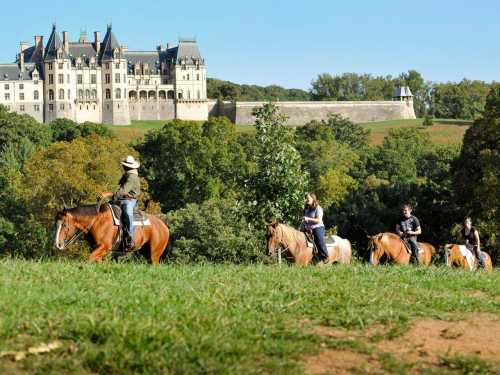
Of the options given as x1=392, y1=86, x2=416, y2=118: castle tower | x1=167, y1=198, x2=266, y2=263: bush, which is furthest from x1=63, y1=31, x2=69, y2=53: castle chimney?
x1=167, y1=198, x2=266, y2=263: bush

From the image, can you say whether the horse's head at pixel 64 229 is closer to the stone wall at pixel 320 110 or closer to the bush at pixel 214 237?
the bush at pixel 214 237

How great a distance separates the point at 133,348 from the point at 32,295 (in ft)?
7.09

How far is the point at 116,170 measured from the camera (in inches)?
2013

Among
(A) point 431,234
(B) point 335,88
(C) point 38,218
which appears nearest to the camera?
(A) point 431,234

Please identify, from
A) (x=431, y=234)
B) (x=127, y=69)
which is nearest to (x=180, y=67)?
(x=127, y=69)

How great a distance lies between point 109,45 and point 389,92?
181 ft

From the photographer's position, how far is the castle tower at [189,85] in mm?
138375

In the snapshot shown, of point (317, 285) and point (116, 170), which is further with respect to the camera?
point (116, 170)

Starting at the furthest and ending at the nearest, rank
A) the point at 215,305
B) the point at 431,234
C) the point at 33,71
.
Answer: the point at 33,71 → the point at 431,234 → the point at 215,305

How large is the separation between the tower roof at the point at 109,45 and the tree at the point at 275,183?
347ft

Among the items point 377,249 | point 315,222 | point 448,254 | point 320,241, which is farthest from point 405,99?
point 315,222

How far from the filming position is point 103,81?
13525 centimetres

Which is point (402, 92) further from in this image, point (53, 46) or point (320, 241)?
point (320, 241)

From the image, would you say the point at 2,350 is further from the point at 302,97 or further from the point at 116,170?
the point at 302,97
